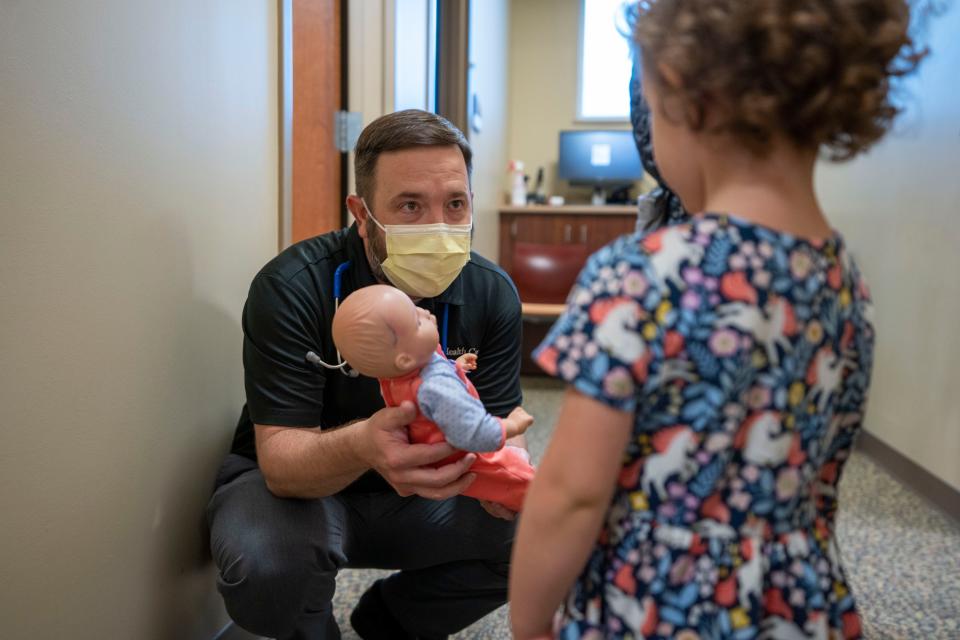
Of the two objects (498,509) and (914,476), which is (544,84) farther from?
(498,509)

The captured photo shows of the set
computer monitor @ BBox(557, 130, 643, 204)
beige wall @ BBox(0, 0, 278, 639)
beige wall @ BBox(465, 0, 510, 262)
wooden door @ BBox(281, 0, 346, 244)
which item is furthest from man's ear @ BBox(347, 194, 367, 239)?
computer monitor @ BBox(557, 130, 643, 204)

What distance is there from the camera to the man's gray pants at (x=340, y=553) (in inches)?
47.3

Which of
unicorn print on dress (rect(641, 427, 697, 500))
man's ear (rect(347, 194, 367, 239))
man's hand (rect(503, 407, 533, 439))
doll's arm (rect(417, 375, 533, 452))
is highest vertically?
man's ear (rect(347, 194, 367, 239))

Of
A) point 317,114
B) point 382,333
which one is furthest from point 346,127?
point 382,333

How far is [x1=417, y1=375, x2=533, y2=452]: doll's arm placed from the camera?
90cm

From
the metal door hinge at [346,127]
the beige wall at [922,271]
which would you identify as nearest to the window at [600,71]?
the beige wall at [922,271]

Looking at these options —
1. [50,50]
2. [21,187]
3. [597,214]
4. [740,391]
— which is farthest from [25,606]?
[597,214]

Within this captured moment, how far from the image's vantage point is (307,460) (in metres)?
1.19

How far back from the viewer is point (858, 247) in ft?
11.3

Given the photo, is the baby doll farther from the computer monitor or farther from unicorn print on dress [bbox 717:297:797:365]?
the computer monitor

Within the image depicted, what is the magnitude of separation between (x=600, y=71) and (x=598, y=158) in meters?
0.74

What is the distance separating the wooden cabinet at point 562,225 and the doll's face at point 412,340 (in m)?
3.73

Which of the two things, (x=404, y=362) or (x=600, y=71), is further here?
(x=600, y=71)

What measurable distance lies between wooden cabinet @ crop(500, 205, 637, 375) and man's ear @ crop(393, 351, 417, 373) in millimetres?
3504
